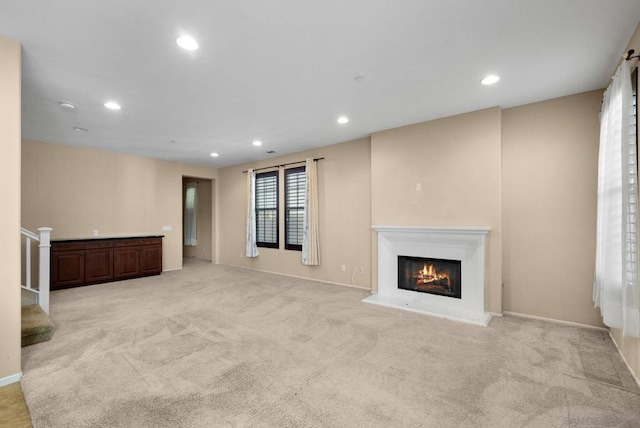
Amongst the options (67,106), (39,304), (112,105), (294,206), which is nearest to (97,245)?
(39,304)

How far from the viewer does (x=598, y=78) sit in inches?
117

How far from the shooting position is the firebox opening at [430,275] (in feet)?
13.4

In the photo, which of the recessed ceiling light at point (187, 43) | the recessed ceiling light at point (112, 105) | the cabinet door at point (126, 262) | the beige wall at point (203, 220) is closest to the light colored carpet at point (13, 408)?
the recessed ceiling light at point (187, 43)

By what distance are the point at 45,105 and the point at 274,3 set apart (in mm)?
3583

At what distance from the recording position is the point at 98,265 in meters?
5.50

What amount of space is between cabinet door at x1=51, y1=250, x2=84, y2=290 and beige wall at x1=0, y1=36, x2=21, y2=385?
3.51 meters

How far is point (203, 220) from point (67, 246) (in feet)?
12.7

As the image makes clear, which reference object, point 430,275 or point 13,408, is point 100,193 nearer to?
point 13,408

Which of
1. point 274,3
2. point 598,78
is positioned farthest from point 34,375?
point 598,78

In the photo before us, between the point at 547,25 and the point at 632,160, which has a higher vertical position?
the point at 547,25

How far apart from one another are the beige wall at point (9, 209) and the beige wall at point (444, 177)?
13.8ft

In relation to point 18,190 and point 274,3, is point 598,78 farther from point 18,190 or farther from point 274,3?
point 18,190

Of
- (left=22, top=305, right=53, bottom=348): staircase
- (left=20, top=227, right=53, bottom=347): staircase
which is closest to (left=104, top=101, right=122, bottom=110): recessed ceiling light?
(left=20, top=227, right=53, bottom=347): staircase

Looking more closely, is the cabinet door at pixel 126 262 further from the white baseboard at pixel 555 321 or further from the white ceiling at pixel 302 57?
the white baseboard at pixel 555 321
